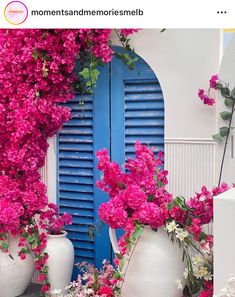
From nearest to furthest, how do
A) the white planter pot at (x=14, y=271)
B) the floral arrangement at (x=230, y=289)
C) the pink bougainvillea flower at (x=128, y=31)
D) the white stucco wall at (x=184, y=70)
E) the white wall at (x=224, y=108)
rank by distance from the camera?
the floral arrangement at (x=230, y=289), the white wall at (x=224, y=108), the white stucco wall at (x=184, y=70), the pink bougainvillea flower at (x=128, y=31), the white planter pot at (x=14, y=271)

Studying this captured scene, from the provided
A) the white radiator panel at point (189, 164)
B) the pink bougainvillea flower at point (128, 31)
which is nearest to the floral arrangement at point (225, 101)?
the white radiator panel at point (189, 164)

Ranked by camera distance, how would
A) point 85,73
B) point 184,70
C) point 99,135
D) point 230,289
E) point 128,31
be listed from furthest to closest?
1. point 99,135
2. point 85,73
3. point 128,31
4. point 184,70
5. point 230,289

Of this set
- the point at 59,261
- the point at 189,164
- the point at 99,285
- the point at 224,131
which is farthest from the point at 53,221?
the point at 224,131

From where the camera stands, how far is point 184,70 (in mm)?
3975

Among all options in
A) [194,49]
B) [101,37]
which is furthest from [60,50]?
[194,49]

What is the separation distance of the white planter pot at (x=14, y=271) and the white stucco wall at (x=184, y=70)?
4.80 feet

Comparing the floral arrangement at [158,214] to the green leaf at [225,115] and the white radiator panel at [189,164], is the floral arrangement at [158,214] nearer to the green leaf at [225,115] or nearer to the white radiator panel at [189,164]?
the white radiator panel at [189,164]

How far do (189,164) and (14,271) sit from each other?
1.56m

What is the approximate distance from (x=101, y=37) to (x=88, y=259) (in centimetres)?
175

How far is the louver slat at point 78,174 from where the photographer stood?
449 centimetres

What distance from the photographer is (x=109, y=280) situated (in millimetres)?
3850

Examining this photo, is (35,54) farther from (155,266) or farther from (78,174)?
(155,266)

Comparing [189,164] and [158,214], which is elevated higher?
[189,164]
